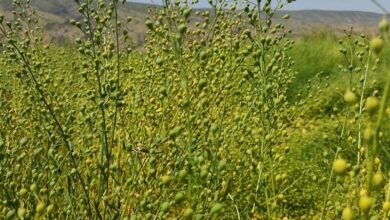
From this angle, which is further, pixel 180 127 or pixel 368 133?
pixel 180 127

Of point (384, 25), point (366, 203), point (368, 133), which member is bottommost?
point (366, 203)

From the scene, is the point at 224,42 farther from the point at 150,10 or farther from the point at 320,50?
the point at 320,50

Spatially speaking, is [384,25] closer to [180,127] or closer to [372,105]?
[372,105]

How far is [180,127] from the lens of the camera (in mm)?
1689

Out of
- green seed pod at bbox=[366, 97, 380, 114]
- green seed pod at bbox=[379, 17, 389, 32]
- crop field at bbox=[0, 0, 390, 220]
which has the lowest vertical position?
crop field at bbox=[0, 0, 390, 220]

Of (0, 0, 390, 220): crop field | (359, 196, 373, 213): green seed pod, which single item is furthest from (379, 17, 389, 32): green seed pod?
(359, 196, 373, 213): green seed pod

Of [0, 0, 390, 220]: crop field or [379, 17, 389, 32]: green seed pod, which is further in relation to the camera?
[0, 0, 390, 220]: crop field

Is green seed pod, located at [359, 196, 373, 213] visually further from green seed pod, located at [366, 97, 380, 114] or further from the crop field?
green seed pod, located at [366, 97, 380, 114]

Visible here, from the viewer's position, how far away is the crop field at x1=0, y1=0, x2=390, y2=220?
172 centimetres

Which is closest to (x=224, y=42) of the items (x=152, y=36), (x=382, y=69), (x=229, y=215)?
(x=152, y=36)

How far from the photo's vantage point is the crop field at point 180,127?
1.72 metres

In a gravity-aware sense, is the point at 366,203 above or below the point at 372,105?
below

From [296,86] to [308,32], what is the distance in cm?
575

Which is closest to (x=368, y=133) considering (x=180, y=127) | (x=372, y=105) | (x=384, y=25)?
(x=372, y=105)
